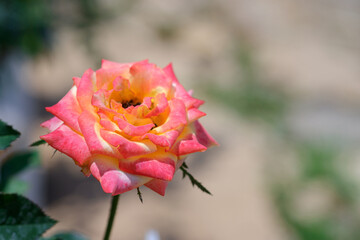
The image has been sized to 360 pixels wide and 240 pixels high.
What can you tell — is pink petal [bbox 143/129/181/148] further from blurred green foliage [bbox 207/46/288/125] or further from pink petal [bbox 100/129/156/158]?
blurred green foliage [bbox 207/46/288/125]

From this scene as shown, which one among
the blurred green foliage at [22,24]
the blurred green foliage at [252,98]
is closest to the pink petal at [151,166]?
the blurred green foliage at [22,24]

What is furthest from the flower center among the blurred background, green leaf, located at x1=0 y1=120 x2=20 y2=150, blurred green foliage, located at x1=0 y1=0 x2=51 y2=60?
blurred green foliage, located at x1=0 y1=0 x2=51 y2=60

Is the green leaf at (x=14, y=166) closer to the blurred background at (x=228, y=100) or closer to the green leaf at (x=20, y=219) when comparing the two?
the green leaf at (x=20, y=219)

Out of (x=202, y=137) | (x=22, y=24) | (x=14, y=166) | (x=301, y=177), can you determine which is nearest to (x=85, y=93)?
(x=202, y=137)

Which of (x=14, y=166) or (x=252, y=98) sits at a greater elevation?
(x=14, y=166)

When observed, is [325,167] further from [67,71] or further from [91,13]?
[67,71]

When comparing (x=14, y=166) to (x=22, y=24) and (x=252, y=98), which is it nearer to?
(x=22, y=24)
